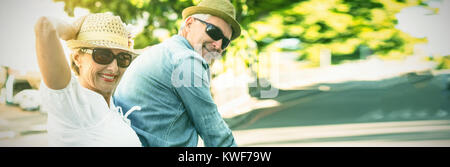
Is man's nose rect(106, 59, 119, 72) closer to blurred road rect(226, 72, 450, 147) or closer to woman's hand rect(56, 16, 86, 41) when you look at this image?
woman's hand rect(56, 16, 86, 41)

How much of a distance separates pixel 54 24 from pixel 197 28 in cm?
91

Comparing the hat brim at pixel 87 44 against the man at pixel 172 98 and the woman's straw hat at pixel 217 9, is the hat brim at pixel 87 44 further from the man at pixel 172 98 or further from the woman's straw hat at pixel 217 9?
the woman's straw hat at pixel 217 9

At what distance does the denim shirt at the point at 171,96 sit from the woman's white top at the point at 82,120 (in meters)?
0.09

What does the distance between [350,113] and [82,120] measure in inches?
142

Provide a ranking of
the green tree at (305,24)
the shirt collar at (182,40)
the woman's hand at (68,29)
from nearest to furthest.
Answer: the woman's hand at (68,29) < the shirt collar at (182,40) < the green tree at (305,24)

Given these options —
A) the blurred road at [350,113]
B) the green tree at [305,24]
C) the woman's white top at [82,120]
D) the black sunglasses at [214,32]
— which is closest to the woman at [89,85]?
the woman's white top at [82,120]

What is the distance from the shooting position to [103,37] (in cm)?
196

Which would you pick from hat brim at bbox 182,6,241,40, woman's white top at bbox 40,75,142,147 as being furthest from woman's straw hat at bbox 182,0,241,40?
woman's white top at bbox 40,75,142,147

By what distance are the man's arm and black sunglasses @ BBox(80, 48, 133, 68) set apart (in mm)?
319

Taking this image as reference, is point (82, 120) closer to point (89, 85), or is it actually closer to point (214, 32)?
point (89, 85)

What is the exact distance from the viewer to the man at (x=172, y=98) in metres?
1.99

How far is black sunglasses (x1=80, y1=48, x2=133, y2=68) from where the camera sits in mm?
1929
